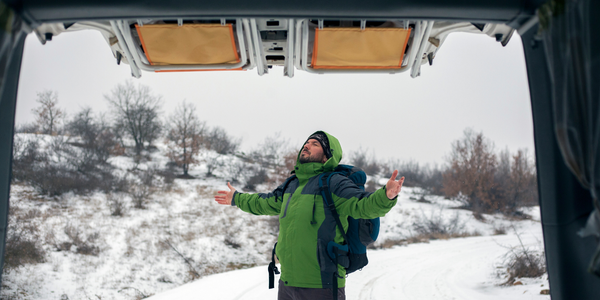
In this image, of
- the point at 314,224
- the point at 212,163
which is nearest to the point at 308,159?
the point at 314,224

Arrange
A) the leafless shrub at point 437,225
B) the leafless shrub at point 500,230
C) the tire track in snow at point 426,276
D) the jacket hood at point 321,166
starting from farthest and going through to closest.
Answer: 1. the leafless shrub at point 500,230
2. the leafless shrub at point 437,225
3. the tire track in snow at point 426,276
4. the jacket hood at point 321,166

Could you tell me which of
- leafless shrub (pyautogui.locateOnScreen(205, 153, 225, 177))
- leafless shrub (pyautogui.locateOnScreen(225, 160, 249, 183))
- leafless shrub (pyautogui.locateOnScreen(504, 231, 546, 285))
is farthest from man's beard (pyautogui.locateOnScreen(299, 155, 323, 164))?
leafless shrub (pyautogui.locateOnScreen(205, 153, 225, 177))

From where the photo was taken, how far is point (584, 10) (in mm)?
1546

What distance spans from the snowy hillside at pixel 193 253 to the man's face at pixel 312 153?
301 cm

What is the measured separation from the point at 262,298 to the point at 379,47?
4033 mm

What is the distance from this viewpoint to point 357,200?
2.23m

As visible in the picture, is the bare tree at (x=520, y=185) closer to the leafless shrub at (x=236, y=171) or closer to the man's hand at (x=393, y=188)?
the leafless shrub at (x=236, y=171)

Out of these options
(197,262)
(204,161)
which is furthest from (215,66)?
(204,161)

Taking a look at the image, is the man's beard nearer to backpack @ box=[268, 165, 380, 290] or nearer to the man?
the man

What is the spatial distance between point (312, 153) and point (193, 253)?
11048mm

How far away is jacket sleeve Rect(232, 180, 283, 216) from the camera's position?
9.46ft

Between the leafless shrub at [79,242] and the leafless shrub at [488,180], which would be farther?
the leafless shrub at [488,180]

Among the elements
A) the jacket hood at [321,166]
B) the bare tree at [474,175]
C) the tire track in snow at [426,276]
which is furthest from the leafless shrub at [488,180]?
the jacket hood at [321,166]

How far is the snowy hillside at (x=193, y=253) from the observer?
620 centimetres
